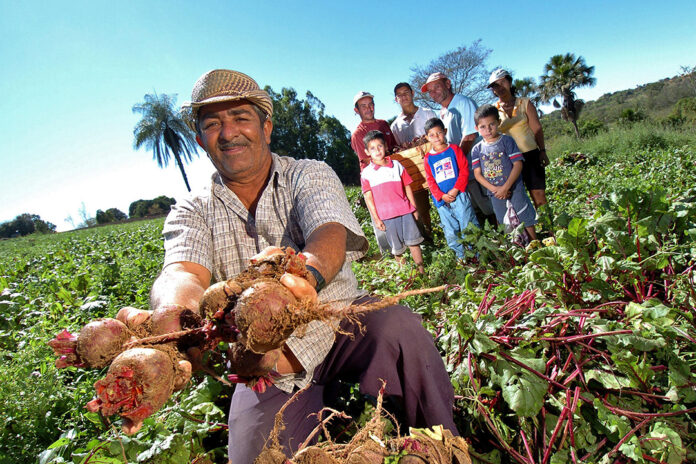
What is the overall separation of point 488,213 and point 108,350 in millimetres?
4607

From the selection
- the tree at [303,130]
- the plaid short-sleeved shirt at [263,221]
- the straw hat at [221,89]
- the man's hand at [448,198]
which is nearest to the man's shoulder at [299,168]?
the plaid short-sleeved shirt at [263,221]

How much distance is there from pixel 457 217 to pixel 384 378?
3.06 meters

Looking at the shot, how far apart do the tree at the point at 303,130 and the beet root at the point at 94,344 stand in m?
30.9

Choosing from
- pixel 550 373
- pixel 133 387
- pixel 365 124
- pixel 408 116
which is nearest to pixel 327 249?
pixel 133 387

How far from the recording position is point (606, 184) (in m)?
6.04

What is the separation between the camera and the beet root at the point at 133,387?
98cm

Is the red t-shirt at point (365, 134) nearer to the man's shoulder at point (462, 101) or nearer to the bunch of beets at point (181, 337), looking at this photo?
the man's shoulder at point (462, 101)

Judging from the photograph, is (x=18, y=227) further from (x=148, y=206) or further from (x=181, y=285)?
(x=181, y=285)

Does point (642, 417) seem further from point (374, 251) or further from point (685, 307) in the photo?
point (374, 251)

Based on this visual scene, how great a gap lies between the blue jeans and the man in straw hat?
102 inches

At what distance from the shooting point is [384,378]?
1.64 meters

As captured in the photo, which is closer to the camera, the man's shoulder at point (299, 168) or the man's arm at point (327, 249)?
the man's arm at point (327, 249)

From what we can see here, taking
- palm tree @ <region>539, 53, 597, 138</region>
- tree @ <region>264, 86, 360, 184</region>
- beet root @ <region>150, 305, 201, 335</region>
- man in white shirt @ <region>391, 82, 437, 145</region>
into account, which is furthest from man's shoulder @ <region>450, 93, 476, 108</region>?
palm tree @ <region>539, 53, 597, 138</region>

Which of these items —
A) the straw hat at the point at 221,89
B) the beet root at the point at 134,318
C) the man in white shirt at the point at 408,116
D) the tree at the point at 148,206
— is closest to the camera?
the beet root at the point at 134,318
